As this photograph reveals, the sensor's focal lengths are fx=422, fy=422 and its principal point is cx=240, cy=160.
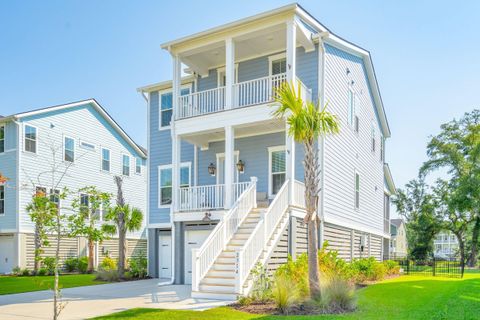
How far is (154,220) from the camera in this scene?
18359 millimetres

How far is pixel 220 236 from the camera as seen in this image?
1227 centimetres

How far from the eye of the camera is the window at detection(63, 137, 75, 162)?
2461 centimetres

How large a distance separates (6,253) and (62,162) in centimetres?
577

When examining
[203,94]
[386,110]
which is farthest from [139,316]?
[386,110]

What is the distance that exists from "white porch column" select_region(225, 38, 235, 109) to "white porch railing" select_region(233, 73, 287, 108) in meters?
0.23

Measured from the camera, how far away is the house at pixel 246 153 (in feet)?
40.5

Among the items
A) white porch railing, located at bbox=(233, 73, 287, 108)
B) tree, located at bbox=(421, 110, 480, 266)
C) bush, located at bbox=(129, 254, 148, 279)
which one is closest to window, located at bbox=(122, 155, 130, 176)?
bush, located at bbox=(129, 254, 148, 279)

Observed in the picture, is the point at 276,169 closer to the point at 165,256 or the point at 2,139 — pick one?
the point at 165,256

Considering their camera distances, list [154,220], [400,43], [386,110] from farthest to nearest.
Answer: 1. [386,110]
2. [154,220]
3. [400,43]

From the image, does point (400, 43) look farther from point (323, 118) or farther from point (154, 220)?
point (154, 220)

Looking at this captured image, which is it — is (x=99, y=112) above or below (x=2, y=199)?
above

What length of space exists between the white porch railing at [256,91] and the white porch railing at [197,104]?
0.82 metres

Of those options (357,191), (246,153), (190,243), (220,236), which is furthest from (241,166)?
(357,191)

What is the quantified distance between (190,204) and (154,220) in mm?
4159
